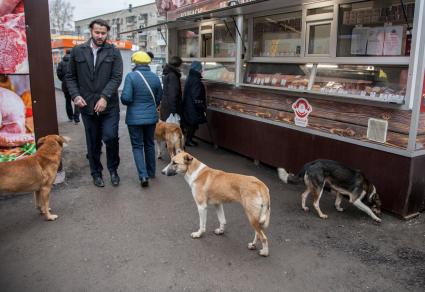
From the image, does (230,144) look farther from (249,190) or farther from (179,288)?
(179,288)

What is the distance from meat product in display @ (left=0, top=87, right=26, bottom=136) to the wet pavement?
38.8 inches

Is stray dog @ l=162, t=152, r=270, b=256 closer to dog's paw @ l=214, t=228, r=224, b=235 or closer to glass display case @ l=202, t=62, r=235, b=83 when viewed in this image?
dog's paw @ l=214, t=228, r=224, b=235

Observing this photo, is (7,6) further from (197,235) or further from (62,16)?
(62,16)

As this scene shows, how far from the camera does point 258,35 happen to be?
7.47 metres

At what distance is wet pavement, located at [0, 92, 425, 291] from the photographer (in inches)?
136

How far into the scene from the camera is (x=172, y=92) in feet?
25.5

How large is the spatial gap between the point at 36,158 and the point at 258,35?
15.6 feet

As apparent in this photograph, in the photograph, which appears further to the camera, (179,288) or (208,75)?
(208,75)

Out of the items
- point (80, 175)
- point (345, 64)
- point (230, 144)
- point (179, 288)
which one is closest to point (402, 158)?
point (345, 64)

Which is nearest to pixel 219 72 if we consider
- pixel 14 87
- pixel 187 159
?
pixel 14 87

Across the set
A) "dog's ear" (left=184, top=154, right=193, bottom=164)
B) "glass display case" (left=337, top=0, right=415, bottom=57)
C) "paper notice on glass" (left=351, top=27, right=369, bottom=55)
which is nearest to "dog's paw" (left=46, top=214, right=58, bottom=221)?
"dog's ear" (left=184, top=154, right=193, bottom=164)

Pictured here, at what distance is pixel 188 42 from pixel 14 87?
5.81 m

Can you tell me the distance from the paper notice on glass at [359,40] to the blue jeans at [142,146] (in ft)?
10.6

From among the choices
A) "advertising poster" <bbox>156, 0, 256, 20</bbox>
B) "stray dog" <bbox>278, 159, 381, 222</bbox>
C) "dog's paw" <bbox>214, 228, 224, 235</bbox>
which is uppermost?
"advertising poster" <bbox>156, 0, 256, 20</bbox>
